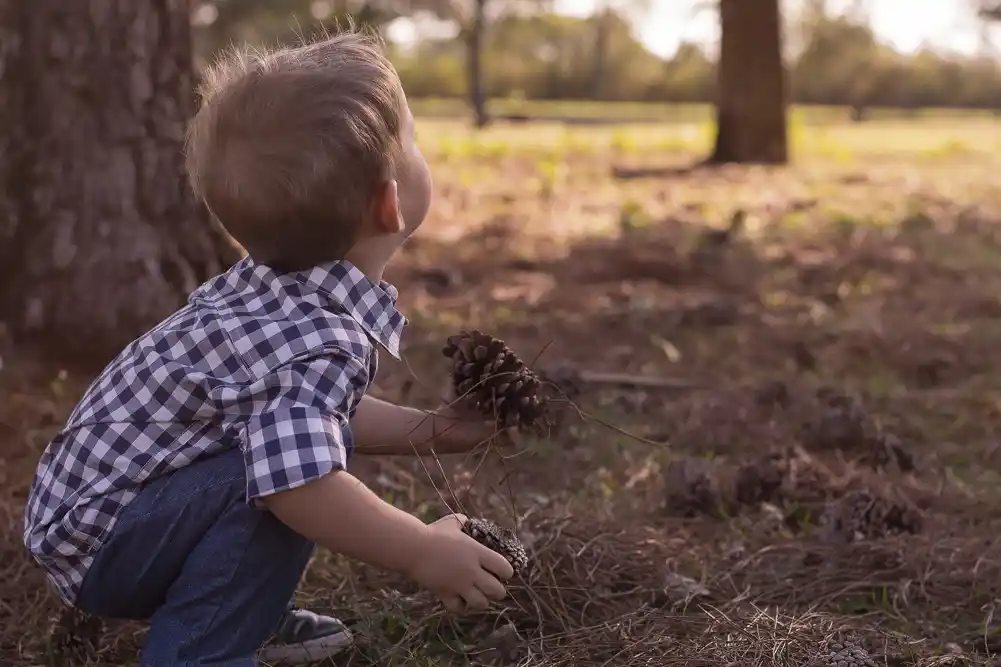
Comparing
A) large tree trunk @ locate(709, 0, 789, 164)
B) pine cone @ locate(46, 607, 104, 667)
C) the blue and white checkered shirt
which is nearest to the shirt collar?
the blue and white checkered shirt

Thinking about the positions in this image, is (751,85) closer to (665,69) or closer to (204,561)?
(204,561)

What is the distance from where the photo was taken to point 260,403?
1.55 metres

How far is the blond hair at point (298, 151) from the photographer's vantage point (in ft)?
5.23

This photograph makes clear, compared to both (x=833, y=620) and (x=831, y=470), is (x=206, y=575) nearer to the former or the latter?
(x=833, y=620)

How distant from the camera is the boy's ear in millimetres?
1657

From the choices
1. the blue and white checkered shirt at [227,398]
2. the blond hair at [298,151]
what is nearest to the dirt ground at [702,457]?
the blue and white checkered shirt at [227,398]

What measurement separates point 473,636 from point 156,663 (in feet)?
1.79

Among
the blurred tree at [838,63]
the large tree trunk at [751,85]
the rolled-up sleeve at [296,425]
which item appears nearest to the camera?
the rolled-up sleeve at [296,425]

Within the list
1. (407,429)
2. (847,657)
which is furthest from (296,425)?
(847,657)

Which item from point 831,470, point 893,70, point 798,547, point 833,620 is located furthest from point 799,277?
point 893,70

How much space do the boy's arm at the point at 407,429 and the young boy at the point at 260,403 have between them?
244 millimetres

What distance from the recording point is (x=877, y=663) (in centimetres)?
175

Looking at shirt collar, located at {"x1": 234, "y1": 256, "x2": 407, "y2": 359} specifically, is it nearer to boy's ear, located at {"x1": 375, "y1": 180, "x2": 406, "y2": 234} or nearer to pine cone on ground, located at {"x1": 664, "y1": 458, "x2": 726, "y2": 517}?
boy's ear, located at {"x1": 375, "y1": 180, "x2": 406, "y2": 234}

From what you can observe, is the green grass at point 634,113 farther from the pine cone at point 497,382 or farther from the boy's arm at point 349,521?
the boy's arm at point 349,521
